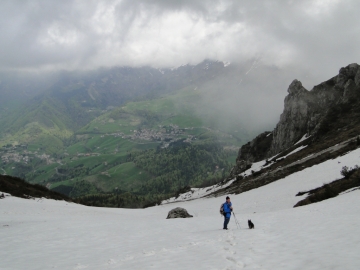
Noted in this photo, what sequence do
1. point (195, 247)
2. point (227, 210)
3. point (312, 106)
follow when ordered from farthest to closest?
point (312, 106), point (227, 210), point (195, 247)

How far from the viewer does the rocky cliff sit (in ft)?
251

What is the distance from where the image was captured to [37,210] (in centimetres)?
3472

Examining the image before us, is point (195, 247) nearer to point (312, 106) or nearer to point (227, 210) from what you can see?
point (227, 210)

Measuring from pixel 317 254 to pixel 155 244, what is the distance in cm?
940

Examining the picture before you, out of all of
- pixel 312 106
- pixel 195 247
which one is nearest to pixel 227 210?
pixel 195 247

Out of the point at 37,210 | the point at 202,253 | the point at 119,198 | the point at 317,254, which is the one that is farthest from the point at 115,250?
the point at 119,198

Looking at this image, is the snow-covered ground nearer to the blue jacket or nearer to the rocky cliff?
the blue jacket

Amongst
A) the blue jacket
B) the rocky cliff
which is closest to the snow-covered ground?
the blue jacket

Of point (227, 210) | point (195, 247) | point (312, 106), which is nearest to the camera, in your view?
point (195, 247)

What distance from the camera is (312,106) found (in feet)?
304

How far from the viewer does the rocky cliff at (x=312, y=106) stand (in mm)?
76562

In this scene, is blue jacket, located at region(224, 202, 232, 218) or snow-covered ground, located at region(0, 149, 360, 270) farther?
blue jacket, located at region(224, 202, 232, 218)

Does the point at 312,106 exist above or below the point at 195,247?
above

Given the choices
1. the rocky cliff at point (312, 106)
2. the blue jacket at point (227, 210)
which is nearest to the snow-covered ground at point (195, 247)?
the blue jacket at point (227, 210)
